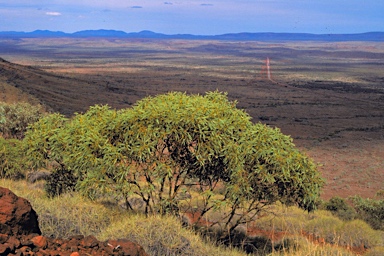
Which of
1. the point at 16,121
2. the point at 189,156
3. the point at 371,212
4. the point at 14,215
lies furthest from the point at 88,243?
the point at 16,121

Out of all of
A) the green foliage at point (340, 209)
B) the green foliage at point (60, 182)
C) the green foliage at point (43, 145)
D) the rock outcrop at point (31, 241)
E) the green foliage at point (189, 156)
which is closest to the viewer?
the rock outcrop at point (31, 241)

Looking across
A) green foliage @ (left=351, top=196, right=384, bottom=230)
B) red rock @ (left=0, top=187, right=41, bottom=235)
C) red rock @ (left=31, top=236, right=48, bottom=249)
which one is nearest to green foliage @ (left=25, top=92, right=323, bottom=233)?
red rock @ (left=0, top=187, right=41, bottom=235)

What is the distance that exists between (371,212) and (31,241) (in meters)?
14.9

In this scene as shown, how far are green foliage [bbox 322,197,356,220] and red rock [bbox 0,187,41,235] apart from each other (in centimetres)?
1323

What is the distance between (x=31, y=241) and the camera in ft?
17.1

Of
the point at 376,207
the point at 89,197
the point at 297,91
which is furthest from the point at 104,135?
the point at 297,91

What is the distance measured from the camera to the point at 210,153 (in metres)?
9.41

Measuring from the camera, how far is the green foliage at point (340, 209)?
54.6 feet

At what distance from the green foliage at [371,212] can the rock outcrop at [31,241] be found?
12892mm

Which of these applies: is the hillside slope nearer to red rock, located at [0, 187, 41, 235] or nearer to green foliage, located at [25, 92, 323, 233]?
green foliage, located at [25, 92, 323, 233]

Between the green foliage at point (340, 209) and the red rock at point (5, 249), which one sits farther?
the green foliage at point (340, 209)

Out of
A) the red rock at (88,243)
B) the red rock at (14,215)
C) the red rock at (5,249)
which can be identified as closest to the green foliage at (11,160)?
the red rock at (14,215)

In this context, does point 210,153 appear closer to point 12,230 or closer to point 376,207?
point 12,230

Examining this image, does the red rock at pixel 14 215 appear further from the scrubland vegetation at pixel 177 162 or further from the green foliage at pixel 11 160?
the green foliage at pixel 11 160
